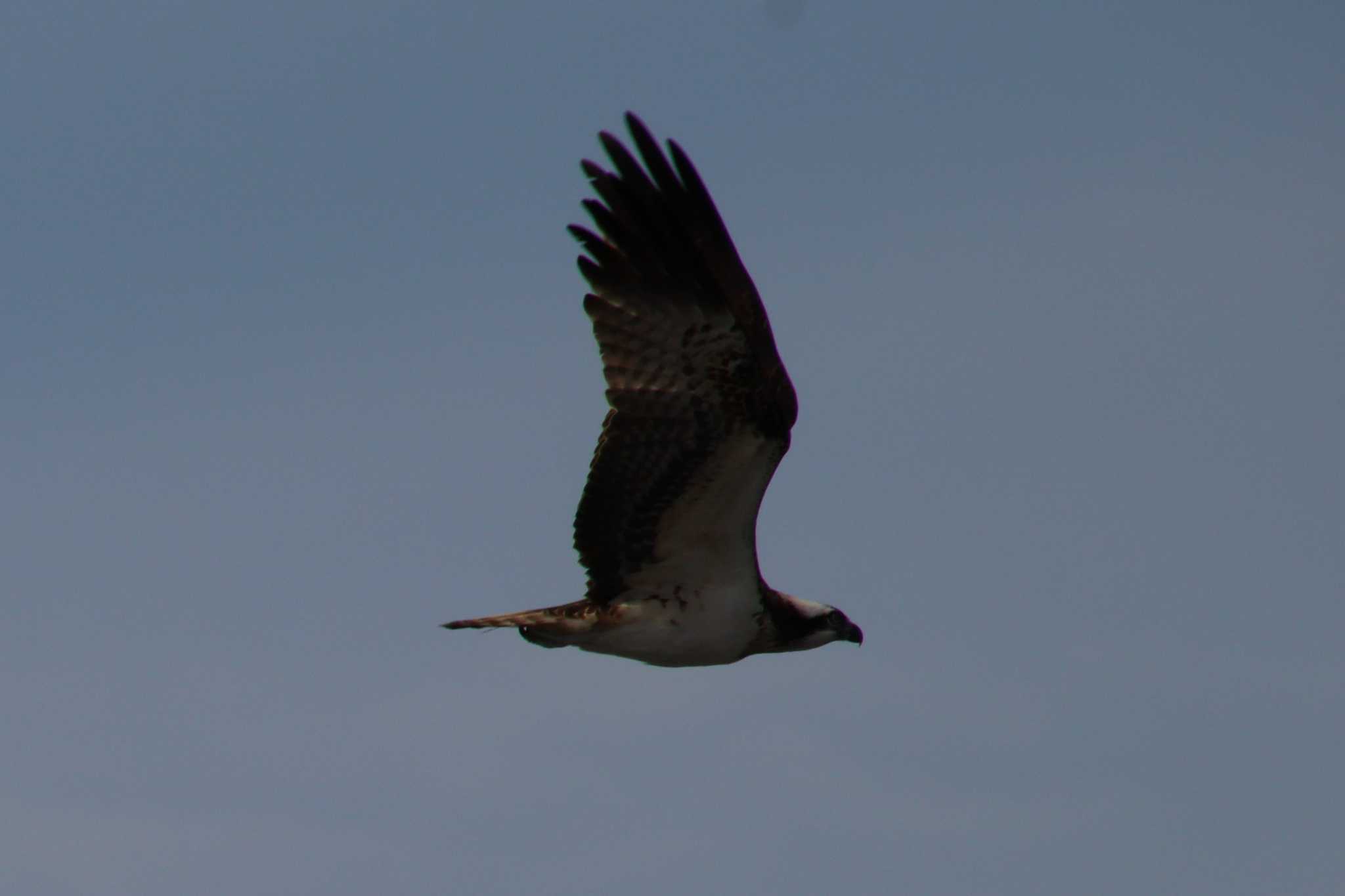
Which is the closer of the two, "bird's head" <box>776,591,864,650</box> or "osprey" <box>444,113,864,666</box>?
"osprey" <box>444,113,864,666</box>

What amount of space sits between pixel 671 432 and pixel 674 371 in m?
0.39

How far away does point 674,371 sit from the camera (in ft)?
56.9

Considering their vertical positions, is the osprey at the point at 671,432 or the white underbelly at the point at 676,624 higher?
the osprey at the point at 671,432

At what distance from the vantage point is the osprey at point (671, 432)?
17.0 metres

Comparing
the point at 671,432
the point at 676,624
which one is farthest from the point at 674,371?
the point at 676,624

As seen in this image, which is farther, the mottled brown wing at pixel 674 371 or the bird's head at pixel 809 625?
the bird's head at pixel 809 625

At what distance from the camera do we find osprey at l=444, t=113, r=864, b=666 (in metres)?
17.0

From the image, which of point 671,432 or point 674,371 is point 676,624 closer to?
point 671,432

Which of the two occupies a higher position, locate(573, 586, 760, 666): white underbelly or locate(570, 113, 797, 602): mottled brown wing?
locate(570, 113, 797, 602): mottled brown wing

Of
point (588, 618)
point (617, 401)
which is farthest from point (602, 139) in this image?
point (588, 618)

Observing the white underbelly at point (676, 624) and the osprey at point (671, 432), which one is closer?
the osprey at point (671, 432)

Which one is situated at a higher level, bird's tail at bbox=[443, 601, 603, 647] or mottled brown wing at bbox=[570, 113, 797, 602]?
mottled brown wing at bbox=[570, 113, 797, 602]

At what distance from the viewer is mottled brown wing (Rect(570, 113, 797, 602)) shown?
17.0 meters

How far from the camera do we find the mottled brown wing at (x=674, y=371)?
1695 cm
